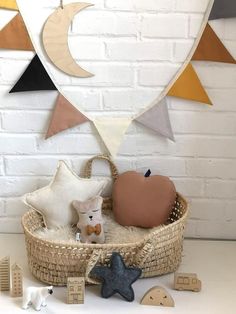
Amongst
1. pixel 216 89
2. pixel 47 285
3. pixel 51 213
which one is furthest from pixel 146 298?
pixel 216 89

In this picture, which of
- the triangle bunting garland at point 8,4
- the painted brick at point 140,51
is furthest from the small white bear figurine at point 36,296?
the triangle bunting garland at point 8,4

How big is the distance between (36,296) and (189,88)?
30.2 inches

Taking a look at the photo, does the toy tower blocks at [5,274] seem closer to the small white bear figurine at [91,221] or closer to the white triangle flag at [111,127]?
the small white bear figurine at [91,221]

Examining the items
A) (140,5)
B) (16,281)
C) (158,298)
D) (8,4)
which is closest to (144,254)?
(158,298)

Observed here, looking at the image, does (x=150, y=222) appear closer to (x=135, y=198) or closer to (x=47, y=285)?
(x=135, y=198)

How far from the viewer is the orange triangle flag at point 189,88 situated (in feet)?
5.42

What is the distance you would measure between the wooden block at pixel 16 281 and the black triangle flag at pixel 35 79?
0.56 m

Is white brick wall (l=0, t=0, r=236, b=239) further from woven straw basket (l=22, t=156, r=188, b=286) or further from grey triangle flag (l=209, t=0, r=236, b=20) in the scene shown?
woven straw basket (l=22, t=156, r=188, b=286)

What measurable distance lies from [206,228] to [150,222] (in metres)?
0.26

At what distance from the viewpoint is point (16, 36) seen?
5.40 ft

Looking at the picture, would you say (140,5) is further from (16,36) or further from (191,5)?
(16,36)

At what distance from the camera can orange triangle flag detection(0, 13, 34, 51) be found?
5.34ft

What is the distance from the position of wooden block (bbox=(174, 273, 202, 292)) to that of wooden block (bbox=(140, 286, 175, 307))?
0.25 ft

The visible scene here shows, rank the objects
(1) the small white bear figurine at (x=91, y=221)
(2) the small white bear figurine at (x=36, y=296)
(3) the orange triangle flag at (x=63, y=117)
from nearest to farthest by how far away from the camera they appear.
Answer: (2) the small white bear figurine at (x=36, y=296), (1) the small white bear figurine at (x=91, y=221), (3) the orange triangle flag at (x=63, y=117)
